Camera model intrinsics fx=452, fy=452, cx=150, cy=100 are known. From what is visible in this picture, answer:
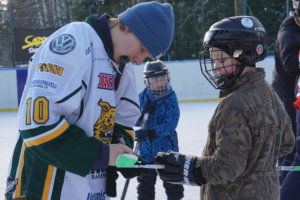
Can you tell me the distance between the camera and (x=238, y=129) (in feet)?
5.05

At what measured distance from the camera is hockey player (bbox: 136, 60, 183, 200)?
341 cm

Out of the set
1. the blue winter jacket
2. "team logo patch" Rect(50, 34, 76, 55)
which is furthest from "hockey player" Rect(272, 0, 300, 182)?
"team logo patch" Rect(50, 34, 76, 55)

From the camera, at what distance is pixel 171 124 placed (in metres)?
3.49

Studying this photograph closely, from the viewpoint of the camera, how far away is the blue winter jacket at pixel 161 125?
3.45m

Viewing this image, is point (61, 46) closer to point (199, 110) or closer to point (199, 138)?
point (199, 138)

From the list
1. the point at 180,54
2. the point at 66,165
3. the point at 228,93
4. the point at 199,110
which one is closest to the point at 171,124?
the point at 228,93

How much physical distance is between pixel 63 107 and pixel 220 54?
675 mm

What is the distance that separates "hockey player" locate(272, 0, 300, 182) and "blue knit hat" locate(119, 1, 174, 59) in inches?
59.5

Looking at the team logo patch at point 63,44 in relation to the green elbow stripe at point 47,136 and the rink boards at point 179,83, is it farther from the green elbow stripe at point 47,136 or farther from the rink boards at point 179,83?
the rink boards at point 179,83

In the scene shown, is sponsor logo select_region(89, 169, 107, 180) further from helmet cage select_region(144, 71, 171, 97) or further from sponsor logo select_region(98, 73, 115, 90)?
helmet cage select_region(144, 71, 171, 97)

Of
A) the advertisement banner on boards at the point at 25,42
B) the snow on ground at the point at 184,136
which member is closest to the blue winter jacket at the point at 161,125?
the snow on ground at the point at 184,136

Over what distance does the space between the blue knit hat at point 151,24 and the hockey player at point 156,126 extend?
1.88 m

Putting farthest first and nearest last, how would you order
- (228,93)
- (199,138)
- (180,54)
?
(180,54), (199,138), (228,93)

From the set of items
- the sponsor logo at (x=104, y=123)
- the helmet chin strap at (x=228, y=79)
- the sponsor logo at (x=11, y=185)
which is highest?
the helmet chin strap at (x=228, y=79)
